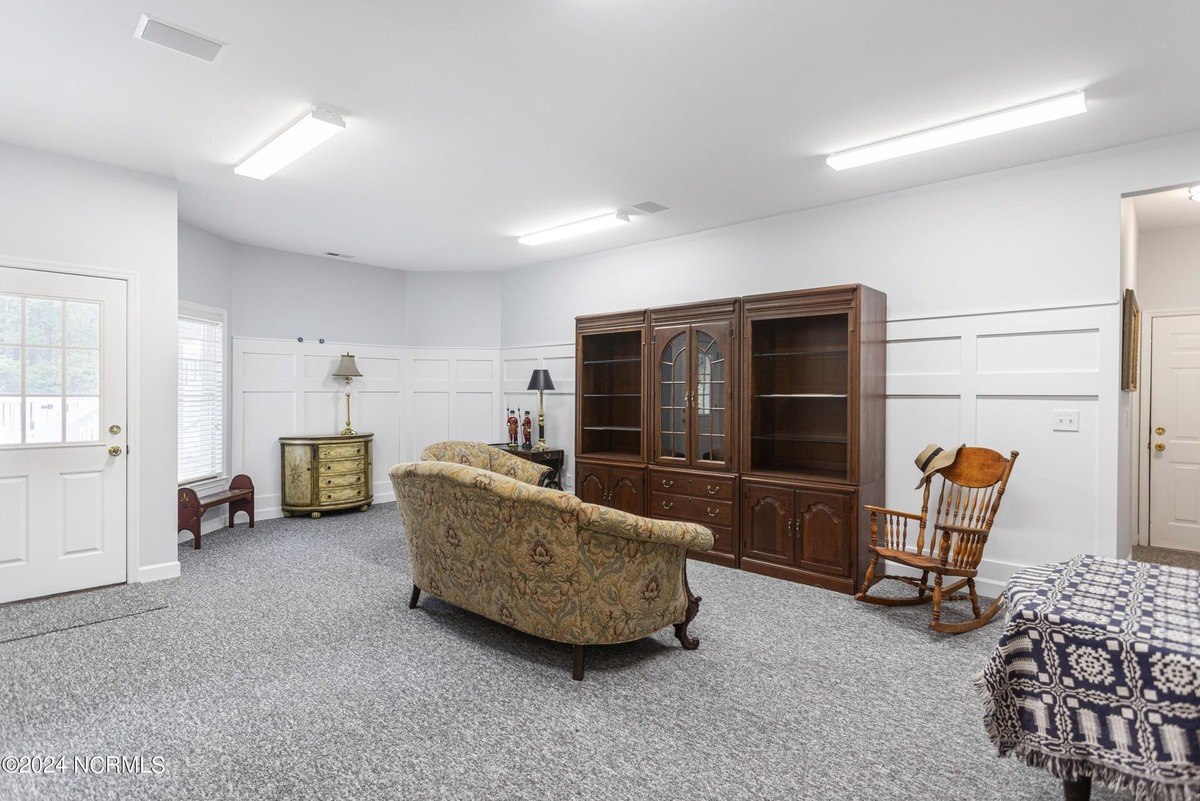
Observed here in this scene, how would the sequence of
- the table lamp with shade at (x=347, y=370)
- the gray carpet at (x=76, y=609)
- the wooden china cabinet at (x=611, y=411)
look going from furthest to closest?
the table lamp with shade at (x=347, y=370), the wooden china cabinet at (x=611, y=411), the gray carpet at (x=76, y=609)

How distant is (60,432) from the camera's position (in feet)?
12.6

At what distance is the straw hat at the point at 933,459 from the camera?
3.71 m

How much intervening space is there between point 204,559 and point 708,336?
168 inches

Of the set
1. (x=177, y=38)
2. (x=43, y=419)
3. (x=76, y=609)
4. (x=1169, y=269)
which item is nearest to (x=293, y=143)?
(x=177, y=38)

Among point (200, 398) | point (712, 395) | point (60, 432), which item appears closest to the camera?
point (60, 432)

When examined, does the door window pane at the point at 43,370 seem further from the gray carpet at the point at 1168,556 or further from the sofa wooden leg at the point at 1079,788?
the gray carpet at the point at 1168,556

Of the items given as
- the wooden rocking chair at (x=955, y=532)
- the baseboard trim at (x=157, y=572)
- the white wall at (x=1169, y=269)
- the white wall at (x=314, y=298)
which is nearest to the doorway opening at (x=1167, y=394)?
the white wall at (x=1169, y=269)

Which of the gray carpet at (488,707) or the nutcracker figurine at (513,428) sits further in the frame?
the nutcracker figurine at (513,428)

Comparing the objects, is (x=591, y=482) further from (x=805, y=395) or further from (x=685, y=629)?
(x=685, y=629)

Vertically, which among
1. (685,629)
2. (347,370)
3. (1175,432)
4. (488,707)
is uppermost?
(347,370)

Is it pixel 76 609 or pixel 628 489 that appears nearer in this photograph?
pixel 76 609

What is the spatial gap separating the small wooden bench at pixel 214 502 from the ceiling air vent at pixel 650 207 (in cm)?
426

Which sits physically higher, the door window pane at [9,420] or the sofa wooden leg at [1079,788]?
the door window pane at [9,420]

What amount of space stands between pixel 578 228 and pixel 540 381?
1692 millimetres
